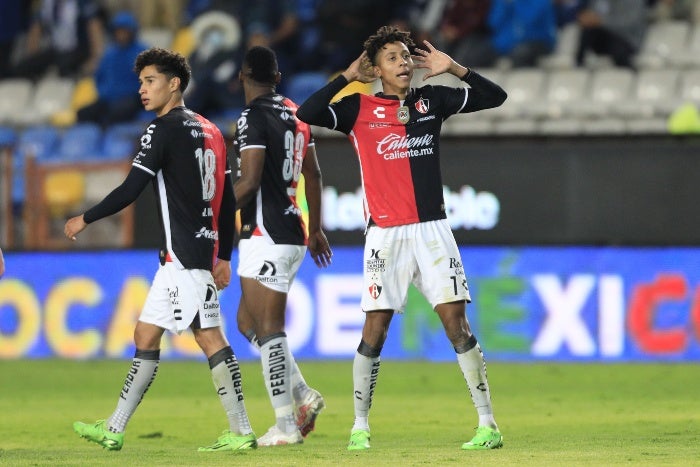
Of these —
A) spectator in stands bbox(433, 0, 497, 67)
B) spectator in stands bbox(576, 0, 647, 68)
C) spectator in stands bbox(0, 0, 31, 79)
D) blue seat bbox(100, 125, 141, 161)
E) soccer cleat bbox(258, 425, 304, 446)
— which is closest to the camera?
soccer cleat bbox(258, 425, 304, 446)

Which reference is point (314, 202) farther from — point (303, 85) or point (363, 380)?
point (303, 85)

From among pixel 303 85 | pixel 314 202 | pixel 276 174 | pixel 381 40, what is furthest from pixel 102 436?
pixel 303 85

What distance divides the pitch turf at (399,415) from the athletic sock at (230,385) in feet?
0.69

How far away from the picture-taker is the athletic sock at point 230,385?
26.7 feet

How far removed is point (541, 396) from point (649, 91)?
6609 mm

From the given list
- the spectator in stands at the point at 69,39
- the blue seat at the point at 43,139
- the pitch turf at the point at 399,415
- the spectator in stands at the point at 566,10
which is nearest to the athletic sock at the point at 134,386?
the pitch turf at the point at 399,415

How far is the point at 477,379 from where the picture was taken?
26.3 ft

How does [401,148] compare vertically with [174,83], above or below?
below

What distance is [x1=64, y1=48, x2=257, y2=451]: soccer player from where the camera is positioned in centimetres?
811

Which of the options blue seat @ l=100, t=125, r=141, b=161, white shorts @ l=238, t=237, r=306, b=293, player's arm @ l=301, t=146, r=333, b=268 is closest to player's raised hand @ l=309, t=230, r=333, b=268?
player's arm @ l=301, t=146, r=333, b=268

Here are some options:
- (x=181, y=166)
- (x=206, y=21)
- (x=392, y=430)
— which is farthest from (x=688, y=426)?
(x=206, y=21)

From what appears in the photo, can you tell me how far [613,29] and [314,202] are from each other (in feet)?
31.5

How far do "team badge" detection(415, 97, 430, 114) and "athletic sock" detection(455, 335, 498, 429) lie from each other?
1.25 meters

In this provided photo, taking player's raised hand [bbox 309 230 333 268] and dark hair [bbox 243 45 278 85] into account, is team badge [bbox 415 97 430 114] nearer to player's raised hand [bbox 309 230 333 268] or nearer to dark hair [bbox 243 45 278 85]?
dark hair [bbox 243 45 278 85]
